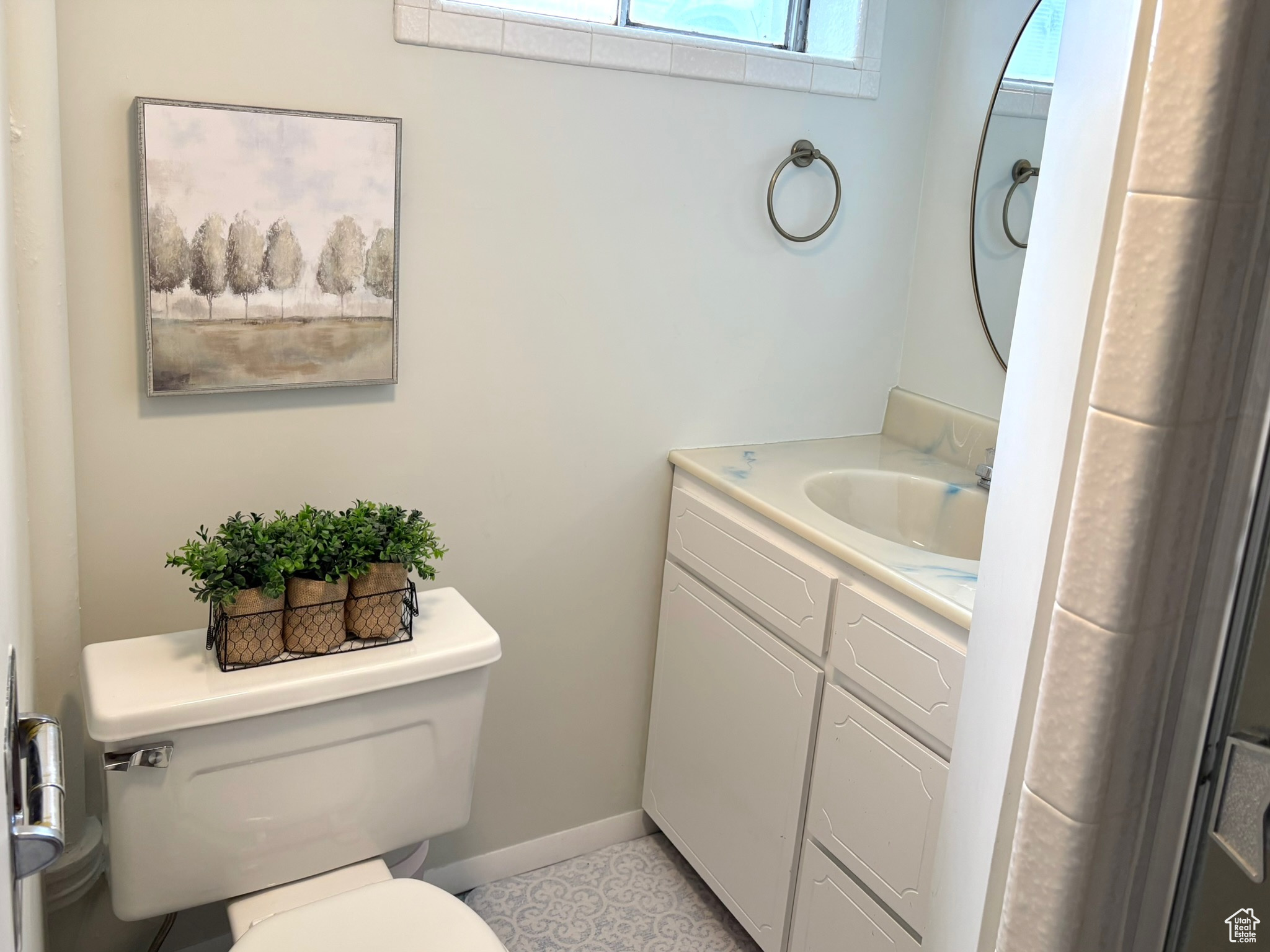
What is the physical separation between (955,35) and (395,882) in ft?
5.80

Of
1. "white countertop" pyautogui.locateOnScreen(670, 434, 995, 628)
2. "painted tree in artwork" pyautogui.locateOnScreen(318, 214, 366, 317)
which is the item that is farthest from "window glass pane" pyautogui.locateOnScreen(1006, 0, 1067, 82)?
"painted tree in artwork" pyautogui.locateOnScreen(318, 214, 366, 317)

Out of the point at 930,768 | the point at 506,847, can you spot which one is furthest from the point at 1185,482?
the point at 506,847

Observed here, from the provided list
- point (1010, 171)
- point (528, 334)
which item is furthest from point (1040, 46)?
point (528, 334)

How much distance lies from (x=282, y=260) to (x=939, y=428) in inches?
49.6

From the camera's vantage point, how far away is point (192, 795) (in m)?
1.34

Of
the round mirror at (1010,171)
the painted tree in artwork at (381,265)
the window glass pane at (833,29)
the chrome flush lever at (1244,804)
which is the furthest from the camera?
the window glass pane at (833,29)

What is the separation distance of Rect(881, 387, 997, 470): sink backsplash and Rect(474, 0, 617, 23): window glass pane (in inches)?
36.9

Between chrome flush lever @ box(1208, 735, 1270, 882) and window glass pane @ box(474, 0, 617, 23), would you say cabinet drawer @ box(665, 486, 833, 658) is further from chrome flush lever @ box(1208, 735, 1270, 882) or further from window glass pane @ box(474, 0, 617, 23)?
chrome flush lever @ box(1208, 735, 1270, 882)

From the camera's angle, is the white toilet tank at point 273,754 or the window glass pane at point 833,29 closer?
the white toilet tank at point 273,754

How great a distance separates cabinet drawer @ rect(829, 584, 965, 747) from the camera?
1376 mm

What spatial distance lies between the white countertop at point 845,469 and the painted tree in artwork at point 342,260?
675 millimetres

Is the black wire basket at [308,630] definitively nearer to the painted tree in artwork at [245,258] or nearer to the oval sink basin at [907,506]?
the painted tree in artwork at [245,258]

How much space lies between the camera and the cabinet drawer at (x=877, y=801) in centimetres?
143

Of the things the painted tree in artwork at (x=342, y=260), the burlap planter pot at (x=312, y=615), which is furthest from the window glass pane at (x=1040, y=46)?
the burlap planter pot at (x=312, y=615)
